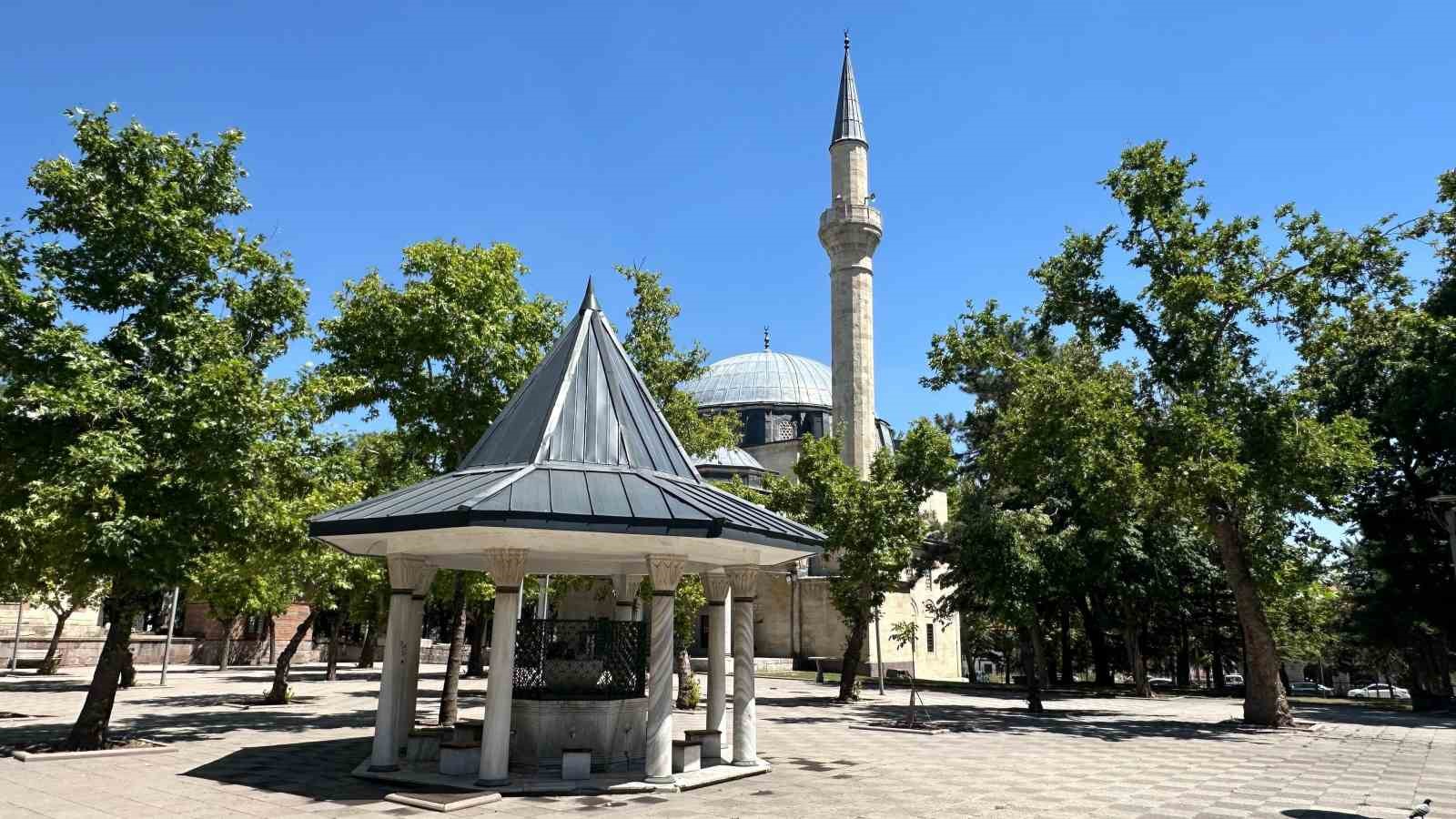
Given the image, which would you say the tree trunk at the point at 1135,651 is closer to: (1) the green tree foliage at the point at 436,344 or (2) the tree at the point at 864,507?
(2) the tree at the point at 864,507

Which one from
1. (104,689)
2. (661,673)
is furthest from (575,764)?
(104,689)

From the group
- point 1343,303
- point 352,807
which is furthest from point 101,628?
point 1343,303

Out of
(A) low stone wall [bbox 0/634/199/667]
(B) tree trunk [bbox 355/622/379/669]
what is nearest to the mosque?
(B) tree trunk [bbox 355/622/379/669]

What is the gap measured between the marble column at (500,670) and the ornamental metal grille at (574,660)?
1721 mm

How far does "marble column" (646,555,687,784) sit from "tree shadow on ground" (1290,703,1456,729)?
23180 mm

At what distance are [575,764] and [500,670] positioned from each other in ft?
5.68

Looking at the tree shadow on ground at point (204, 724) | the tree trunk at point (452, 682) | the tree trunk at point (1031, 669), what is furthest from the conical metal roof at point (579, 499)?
the tree trunk at point (1031, 669)

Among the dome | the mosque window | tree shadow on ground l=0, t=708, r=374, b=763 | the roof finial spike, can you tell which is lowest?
tree shadow on ground l=0, t=708, r=374, b=763

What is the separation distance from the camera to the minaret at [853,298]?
1886 inches

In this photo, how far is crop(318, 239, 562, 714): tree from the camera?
1928 centimetres

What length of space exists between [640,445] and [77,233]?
10.8 metres

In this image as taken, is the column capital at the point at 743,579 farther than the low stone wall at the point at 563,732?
Yes

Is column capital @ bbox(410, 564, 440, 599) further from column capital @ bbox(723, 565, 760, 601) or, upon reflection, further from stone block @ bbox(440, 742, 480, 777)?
column capital @ bbox(723, 565, 760, 601)

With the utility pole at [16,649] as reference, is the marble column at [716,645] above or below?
above
